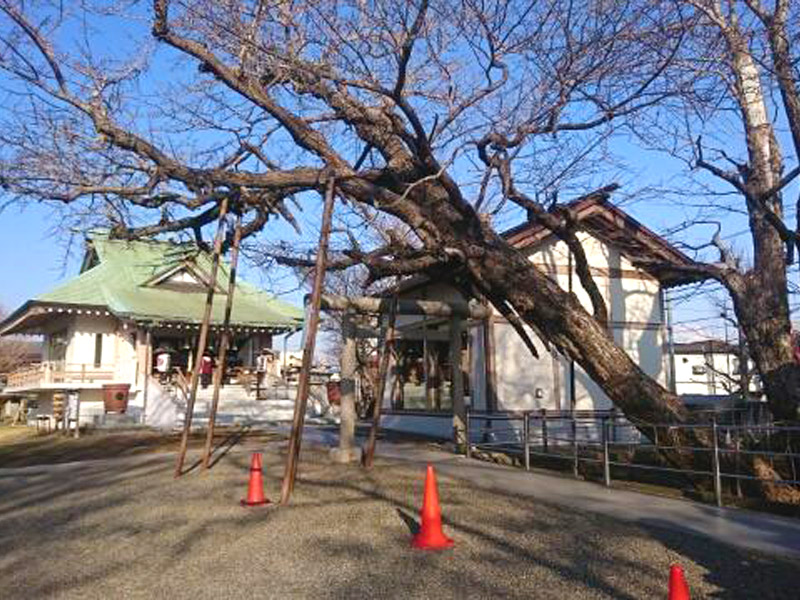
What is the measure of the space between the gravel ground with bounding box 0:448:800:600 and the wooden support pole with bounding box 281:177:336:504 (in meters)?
0.34

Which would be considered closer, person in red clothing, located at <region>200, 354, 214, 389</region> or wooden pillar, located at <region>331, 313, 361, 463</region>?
wooden pillar, located at <region>331, 313, 361, 463</region>

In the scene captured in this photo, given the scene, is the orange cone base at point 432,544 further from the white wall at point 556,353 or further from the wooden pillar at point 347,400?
the white wall at point 556,353

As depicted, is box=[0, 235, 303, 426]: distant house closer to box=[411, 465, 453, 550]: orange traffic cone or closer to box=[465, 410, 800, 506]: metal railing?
box=[465, 410, 800, 506]: metal railing

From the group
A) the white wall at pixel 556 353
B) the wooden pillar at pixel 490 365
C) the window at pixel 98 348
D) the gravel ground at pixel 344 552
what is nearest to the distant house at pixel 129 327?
the window at pixel 98 348

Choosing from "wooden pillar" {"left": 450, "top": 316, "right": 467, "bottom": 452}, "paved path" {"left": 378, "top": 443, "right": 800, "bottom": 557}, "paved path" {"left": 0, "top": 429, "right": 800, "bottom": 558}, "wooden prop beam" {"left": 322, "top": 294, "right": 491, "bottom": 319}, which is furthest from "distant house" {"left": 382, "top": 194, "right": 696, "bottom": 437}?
"paved path" {"left": 378, "top": 443, "right": 800, "bottom": 557}

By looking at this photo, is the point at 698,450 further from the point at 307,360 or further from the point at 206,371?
the point at 206,371

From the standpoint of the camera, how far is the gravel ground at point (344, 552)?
604cm

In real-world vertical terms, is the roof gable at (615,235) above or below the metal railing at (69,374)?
above

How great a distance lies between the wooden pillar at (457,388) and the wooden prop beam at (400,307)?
251 millimetres

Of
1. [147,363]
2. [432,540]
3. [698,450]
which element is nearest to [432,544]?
[432,540]

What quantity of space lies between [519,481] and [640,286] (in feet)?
39.5

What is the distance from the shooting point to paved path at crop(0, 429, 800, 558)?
7277 mm

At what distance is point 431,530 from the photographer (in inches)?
284

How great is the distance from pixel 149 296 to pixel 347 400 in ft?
74.4
